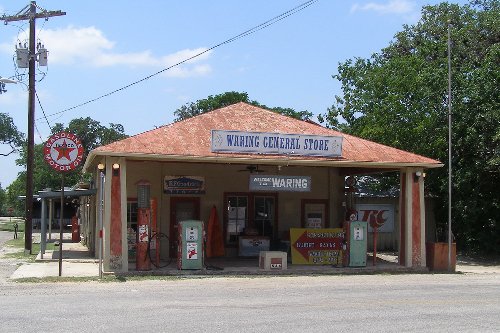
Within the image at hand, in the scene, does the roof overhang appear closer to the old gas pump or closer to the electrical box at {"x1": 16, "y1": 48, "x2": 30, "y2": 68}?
the old gas pump

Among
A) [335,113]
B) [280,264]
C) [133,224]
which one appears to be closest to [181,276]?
[280,264]

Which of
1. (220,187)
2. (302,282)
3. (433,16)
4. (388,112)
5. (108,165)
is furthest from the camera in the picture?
(433,16)

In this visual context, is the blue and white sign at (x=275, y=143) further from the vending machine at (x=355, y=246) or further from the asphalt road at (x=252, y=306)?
the asphalt road at (x=252, y=306)

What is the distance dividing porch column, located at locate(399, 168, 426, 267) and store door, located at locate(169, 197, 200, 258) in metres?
6.71

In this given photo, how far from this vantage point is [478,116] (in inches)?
909

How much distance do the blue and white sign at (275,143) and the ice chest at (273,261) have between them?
9.09 ft

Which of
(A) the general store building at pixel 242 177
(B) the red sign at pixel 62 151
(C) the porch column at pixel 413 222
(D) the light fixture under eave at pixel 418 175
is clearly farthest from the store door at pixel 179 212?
(D) the light fixture under eave at pixel 418 175

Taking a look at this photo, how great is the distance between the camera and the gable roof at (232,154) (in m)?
16.8

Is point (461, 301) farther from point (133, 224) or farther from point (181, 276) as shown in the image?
point (133, 224)

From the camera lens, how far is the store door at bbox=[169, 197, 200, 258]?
68.9ft

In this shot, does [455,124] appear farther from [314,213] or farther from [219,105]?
[219,105]

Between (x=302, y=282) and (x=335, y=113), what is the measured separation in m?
17.9

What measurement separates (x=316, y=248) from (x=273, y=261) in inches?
73.3

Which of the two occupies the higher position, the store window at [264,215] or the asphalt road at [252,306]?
the store window at [264,215]
